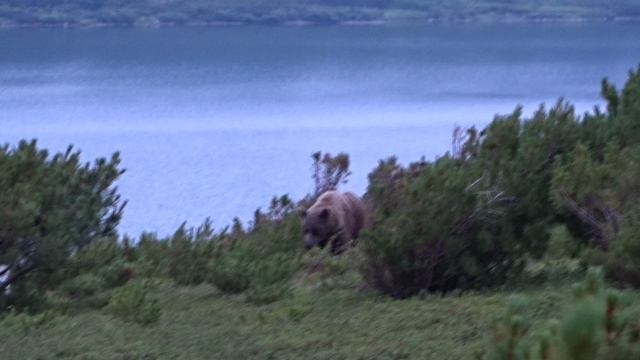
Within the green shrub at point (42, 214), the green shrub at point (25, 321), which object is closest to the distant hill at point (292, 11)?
the green shrub at point (42, 214)

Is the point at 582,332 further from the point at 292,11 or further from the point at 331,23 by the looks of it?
the point at 331,23

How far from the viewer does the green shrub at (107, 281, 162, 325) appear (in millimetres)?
8469

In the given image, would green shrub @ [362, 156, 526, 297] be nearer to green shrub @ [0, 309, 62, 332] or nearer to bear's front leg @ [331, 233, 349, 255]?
green shrub @ [0, 309, 62, 332]

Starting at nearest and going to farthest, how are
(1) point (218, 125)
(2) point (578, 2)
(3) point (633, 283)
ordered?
(3) point (633, 283) → (1) point (218, 125) → (2) point (578, 2)

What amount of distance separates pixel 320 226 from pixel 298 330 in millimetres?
6371

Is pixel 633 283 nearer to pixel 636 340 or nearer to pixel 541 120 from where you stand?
pixel 541 120

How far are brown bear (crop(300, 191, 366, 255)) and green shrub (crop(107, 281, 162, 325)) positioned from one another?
474cm

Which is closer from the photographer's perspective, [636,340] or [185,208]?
[636,340]

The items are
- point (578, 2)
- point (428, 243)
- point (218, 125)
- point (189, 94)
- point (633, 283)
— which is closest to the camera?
point (633, 283)

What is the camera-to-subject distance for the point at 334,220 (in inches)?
560

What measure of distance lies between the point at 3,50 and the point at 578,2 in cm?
3766

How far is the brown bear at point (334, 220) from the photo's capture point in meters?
14.0

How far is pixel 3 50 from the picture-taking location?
3000 inches

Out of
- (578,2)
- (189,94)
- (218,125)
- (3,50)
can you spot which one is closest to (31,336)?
(218,125)
